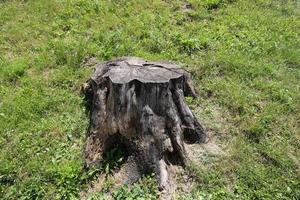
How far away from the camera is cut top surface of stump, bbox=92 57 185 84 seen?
202 inches

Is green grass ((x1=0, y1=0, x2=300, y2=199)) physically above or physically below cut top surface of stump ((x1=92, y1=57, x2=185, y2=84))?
below

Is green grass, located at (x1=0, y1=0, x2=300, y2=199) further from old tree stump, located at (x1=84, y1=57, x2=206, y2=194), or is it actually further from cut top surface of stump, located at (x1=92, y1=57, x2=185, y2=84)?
cut top surface of stump, located at (x1=92, y1=57, x2=185, y2=84)

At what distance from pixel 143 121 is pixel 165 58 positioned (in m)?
2.51

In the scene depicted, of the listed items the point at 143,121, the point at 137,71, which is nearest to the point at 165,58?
the point at 137,71

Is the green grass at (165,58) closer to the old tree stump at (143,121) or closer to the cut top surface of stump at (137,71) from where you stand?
the old tree stump at (143,121)

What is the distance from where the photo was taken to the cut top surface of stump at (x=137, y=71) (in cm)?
512

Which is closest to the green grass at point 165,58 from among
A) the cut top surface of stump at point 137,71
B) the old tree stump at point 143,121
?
the old tree stump at point 143,121

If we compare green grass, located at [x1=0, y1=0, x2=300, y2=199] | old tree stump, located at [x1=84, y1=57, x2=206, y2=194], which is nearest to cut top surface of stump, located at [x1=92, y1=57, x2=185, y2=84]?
old tree stump, located at [x1=84, y1=57, x2=206, y2=194]

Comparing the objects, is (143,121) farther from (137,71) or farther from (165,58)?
(165,58)

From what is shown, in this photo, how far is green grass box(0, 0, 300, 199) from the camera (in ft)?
16.8

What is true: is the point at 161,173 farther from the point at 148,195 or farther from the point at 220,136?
the point at 220,136

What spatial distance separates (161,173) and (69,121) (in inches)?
73.6

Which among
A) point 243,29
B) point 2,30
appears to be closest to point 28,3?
point 2,30

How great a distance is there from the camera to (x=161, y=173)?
4.99m
